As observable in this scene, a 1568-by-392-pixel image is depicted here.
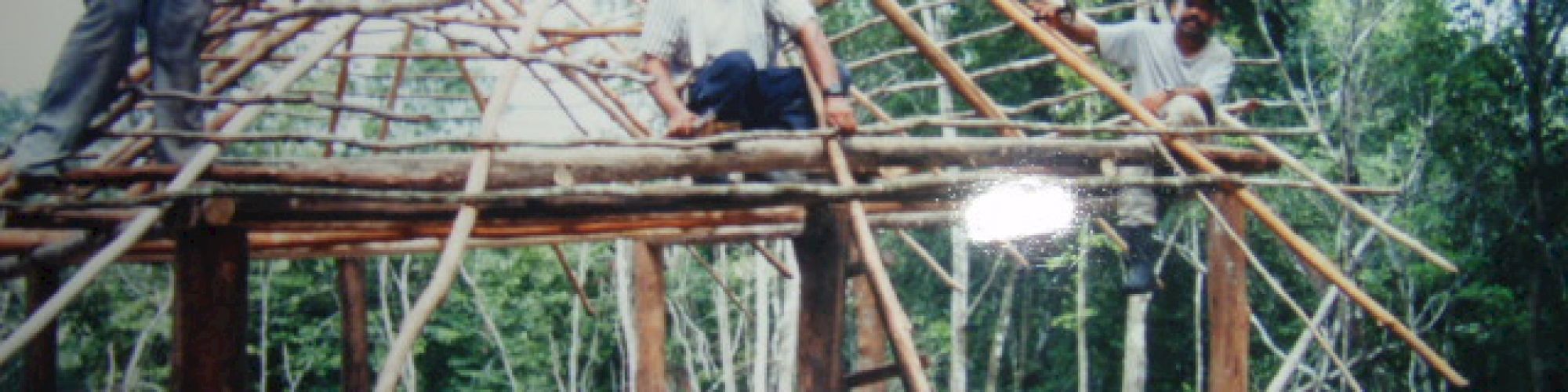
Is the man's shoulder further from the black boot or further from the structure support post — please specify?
the structure support post

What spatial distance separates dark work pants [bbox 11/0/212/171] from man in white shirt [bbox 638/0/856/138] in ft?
5.32

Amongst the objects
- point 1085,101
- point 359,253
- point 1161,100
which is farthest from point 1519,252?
point 359,253

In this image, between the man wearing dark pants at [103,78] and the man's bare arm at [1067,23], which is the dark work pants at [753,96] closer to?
the man's bare arm at [1067,23]

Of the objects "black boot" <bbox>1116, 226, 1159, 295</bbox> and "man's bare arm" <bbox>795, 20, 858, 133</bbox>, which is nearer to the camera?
"man's bare arm" <bbox>795, 20, 858, 133</bbox>

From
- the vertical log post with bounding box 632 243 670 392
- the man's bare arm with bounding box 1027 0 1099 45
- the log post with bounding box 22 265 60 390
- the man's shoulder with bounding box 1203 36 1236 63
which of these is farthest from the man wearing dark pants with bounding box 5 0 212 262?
the man's shoulder with bounding box 1203 36 1236 63

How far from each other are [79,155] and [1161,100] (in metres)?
4.26

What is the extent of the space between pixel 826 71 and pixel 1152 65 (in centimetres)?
231

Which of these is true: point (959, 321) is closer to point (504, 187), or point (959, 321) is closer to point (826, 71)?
point (826, 71)

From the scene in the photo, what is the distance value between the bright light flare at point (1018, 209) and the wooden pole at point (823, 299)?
55cm

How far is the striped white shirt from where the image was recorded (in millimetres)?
3934

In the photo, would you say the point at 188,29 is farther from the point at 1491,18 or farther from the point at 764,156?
the point at 1491,18

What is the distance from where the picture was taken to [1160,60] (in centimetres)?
502

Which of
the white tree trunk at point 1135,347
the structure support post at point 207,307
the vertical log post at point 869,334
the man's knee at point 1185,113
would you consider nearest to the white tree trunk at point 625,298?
the white tree trunk at point 1135,347

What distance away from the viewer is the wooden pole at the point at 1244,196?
11.7 feet
